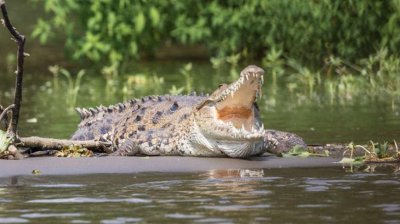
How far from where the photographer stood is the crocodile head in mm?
11977

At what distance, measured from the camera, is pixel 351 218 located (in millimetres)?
8992

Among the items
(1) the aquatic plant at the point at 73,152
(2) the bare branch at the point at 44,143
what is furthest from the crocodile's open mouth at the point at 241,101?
(2) the bare branch at the point at 44,143

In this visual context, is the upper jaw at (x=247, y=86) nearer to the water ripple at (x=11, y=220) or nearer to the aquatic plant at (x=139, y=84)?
the water ripple at (x=11, y=220)

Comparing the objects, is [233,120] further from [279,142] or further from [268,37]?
[268,37]

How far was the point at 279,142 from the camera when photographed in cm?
1292

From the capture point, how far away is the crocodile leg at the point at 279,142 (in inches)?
506

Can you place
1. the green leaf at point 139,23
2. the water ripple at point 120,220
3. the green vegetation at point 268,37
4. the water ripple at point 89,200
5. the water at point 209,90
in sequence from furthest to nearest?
the green leaf at point 139,23
the green vegetation at point 268,37
the water at point 209,90
the water ripple at point 89,200
the water ripple at point 120,220

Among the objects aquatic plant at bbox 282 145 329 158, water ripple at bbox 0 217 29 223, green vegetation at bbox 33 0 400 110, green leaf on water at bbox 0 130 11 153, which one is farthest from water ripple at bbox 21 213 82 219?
green vegetation at bbox 33 0 400 110

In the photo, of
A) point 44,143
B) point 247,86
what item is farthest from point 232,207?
point 44,143

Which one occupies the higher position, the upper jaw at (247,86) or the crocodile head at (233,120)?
the upper jaw at (247,86)

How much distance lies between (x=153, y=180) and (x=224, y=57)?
17.2m

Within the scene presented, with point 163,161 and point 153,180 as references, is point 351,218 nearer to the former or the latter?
point 153,180

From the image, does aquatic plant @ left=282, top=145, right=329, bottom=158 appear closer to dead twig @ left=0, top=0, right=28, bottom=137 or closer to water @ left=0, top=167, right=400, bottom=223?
water @ left=0, top=167, right=400, bottom=223

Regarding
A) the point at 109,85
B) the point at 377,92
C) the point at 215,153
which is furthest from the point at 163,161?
the point at 109,85
